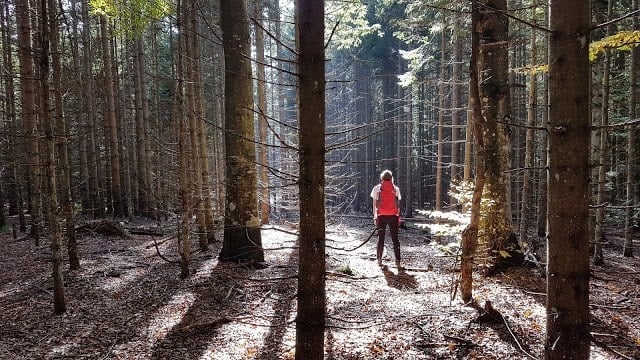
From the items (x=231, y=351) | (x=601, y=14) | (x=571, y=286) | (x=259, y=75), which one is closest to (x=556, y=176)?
(x=571, y=286)

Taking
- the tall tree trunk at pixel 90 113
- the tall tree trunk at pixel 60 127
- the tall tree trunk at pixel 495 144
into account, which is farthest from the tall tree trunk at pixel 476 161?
the tall tree trunk at pixel 90 113

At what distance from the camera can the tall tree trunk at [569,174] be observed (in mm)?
2438

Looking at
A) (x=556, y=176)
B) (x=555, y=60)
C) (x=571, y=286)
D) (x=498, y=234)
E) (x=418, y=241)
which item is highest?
(x=555, y=60)

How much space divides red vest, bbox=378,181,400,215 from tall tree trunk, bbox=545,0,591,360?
705 centimetres

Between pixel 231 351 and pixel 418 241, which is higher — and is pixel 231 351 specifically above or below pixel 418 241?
above

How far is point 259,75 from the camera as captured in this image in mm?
16844

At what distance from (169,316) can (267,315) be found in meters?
1.48

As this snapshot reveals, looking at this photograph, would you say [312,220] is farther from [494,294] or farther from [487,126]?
[487,126]

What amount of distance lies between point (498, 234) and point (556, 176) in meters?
5.48

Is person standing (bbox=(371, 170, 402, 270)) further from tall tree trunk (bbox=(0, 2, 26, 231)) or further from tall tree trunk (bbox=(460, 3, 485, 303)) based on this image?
tall tree trunk (bbox=(0, 2, 26, 231))

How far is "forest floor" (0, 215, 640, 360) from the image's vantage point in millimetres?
4973

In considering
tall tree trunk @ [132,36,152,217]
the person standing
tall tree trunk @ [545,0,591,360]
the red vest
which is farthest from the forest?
tall tree trunk @ [132,36,152,217]

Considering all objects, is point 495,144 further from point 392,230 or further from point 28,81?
point 28,81

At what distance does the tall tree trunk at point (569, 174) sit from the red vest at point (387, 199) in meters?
7.05
